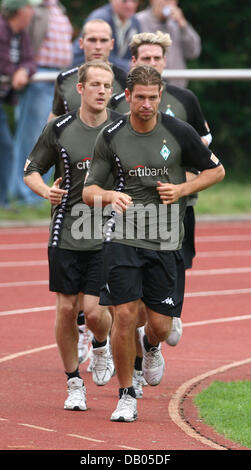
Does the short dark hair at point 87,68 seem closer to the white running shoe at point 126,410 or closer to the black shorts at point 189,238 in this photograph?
the black shorts at point 189,238

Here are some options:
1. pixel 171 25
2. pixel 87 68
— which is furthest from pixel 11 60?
pixel 87 68

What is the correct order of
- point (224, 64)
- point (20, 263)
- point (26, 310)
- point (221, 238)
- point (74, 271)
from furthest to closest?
point (224, 64) → point (221, 238) → point (20, 263) → point (26, 310) → point (74, 271)

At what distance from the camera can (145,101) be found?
811cm

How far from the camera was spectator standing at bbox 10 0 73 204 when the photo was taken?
19250 mm

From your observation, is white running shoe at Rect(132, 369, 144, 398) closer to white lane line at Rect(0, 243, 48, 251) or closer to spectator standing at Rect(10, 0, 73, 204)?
white lane line at Rect(0, 243, 48, 251)

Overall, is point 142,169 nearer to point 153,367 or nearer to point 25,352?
point 153,367

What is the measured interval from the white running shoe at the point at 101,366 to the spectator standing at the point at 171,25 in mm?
9536

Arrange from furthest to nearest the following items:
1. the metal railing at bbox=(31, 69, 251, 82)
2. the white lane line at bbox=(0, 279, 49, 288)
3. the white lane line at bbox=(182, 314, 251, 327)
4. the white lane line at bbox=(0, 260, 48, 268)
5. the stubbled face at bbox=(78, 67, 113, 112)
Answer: the metal railing at bbox=(31, 69, 251, 82)
the white lane line at bbox=(0, 260, 48, 268)
the white lane line at bbox=(0, 279, 49, 288)
the white lane line at bbox=(182, 314, 251, 327)
the stubbled face at bbox=(78, 67, 113, 112)

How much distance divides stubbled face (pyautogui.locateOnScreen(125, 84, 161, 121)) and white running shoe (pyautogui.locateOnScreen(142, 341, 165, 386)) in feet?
5.47

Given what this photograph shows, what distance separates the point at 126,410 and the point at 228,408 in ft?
2.48

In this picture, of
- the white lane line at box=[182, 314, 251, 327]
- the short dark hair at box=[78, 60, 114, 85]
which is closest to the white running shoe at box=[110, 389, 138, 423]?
the short dark hair at box=[78, 60, 114, 85]
